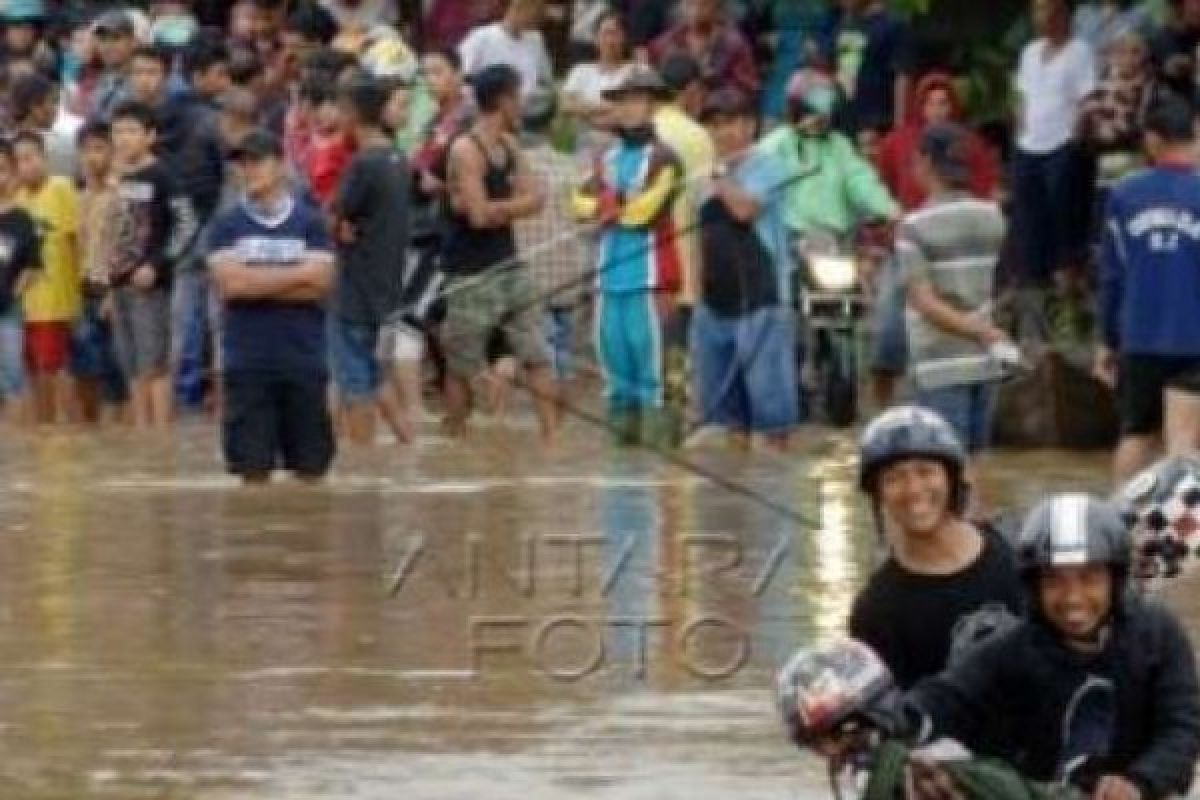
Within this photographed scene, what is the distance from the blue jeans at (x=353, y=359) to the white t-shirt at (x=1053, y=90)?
13.5ft

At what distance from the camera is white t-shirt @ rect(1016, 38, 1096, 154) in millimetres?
23859

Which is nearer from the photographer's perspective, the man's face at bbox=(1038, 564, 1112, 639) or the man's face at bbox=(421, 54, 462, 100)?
the man's face at bbox=(1038, 564, 1112, 639)

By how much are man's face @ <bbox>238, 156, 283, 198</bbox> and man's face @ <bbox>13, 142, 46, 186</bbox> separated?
491 cm

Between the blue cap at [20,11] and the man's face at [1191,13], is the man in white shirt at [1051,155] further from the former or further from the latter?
the blue cap at [20,11]

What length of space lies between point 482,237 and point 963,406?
486 centimetres

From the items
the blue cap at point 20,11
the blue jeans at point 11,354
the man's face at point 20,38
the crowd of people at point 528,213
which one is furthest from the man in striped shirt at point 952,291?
the blue cap at point 20,11

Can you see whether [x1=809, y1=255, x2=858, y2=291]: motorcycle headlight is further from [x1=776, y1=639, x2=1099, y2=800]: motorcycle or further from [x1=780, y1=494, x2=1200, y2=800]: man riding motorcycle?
[x1=776, y1=639, x2=1099, y2=800]: motorcycle

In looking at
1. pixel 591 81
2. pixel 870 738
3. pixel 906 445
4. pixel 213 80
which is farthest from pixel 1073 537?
pixel 591 81

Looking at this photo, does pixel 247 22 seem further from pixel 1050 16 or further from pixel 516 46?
pixel 1050 16

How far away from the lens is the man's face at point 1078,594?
859 cm

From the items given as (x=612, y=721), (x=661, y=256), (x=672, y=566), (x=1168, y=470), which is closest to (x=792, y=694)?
(x=1168, y=470)

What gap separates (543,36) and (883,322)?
6.20m

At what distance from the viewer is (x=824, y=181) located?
894 inches

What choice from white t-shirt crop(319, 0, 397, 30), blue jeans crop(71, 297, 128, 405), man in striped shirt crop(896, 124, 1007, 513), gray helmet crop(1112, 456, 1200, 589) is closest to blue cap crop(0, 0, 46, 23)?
white t-shirt crop(319, 0, 397, 30)
